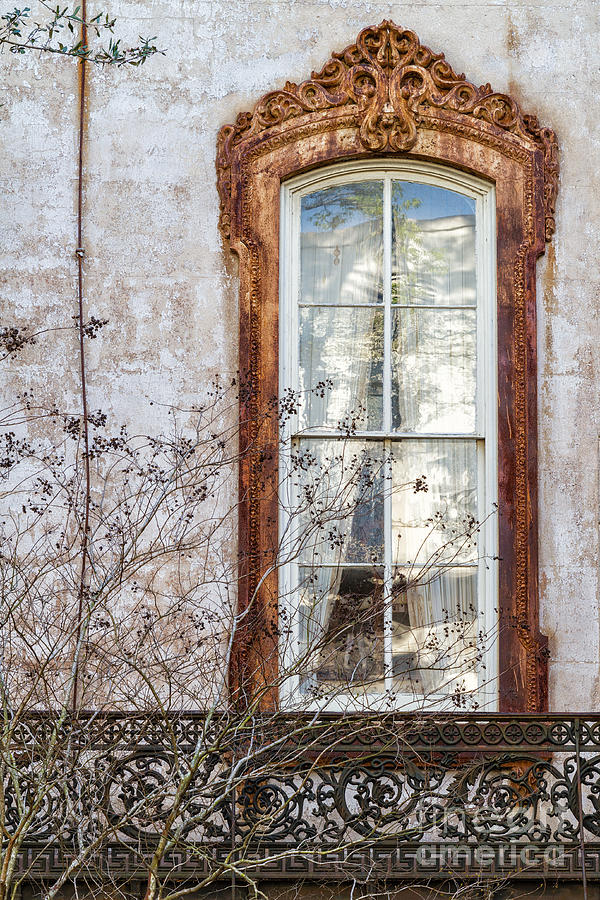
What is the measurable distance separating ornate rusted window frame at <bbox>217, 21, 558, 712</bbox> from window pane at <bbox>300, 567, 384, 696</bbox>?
257mm

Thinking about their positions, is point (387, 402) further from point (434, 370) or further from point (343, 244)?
point (343, 244)

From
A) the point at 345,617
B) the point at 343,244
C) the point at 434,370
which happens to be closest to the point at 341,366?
the point at 434,370

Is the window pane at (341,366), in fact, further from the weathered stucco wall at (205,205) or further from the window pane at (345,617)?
the window pane at (345,617)

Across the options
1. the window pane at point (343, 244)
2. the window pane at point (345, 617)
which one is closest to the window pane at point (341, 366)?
the window pane at point (343, 244)

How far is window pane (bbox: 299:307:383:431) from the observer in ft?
24.8

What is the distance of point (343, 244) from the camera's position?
7715 mm

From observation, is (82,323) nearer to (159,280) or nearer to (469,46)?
(159,280)

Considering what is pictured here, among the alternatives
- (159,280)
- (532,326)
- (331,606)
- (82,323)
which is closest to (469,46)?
(532,326)

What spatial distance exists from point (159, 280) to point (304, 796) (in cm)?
315

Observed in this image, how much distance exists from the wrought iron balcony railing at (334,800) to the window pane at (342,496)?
4.02 feet

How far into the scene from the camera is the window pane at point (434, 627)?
7277 millimetres

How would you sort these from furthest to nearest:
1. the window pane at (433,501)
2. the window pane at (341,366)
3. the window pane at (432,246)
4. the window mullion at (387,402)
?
the window pane at (432,246), the window pane at (341,366), the window pane at (433,501), the window mullion at (387,402)

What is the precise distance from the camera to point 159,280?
7.50m

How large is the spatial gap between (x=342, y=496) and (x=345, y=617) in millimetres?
709
